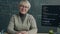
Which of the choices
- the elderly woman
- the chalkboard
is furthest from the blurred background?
the elderly woman

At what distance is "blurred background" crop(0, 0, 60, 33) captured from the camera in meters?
3.02

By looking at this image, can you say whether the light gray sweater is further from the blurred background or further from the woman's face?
the blurred background

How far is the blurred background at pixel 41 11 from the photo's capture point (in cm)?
302

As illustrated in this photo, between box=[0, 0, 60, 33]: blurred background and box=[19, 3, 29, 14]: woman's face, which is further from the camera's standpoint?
box=[0, 0, 60, 33]: blurred background

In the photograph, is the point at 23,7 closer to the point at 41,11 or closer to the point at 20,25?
the point at 20,25

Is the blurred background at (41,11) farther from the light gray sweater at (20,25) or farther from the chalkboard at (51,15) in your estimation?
the light gray sweater at (20,25)

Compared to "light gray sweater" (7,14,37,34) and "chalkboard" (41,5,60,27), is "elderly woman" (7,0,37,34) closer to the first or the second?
"light gray sweater" (7,14,37,34)

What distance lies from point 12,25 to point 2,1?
38.6 inches

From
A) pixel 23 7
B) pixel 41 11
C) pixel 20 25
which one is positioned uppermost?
pixel 23 7

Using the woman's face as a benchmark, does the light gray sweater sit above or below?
below

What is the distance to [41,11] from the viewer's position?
9.98ft

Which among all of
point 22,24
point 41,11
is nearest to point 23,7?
point 22,24

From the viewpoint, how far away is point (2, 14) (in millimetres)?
3076

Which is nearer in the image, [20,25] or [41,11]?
[20,25]
